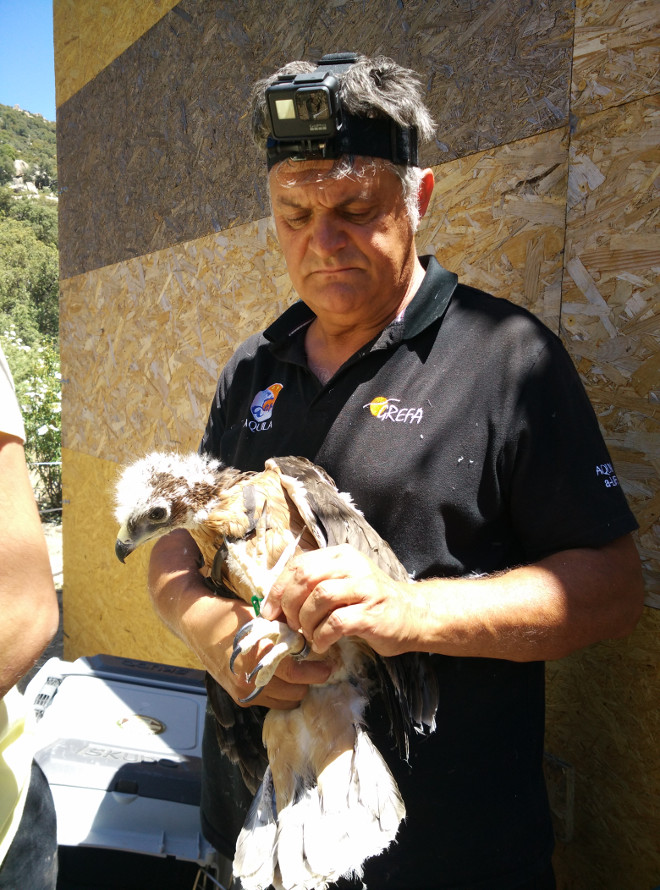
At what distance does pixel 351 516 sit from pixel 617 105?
166 cm

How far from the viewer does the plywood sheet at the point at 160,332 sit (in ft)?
12.6

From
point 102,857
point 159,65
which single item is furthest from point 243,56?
point 102,857

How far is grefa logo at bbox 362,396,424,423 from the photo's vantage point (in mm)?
1661

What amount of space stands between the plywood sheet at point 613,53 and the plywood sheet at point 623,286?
0.05 m

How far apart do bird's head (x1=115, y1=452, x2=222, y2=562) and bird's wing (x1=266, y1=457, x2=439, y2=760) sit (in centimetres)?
41

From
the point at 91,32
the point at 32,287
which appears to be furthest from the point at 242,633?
the point at 32,287

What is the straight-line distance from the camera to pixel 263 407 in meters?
2.01

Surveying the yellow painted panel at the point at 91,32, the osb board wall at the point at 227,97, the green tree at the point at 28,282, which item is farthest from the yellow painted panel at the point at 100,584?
the green tree at the point at 28,282

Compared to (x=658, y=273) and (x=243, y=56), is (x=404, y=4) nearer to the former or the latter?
(x=243, y=56)

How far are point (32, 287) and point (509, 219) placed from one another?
29182 mm

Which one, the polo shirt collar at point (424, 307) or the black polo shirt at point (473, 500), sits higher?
the polo shirt collar at point (424, 307)

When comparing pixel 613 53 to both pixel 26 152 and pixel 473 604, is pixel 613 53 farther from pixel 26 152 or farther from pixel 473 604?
pixel 26 152

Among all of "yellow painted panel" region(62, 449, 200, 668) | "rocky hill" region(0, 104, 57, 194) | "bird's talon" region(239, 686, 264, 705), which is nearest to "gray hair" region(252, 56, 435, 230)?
"bird's talon" region(239, 686, 264, 705)

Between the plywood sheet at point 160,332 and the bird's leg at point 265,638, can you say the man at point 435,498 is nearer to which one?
the bird's leg at point 265,638
